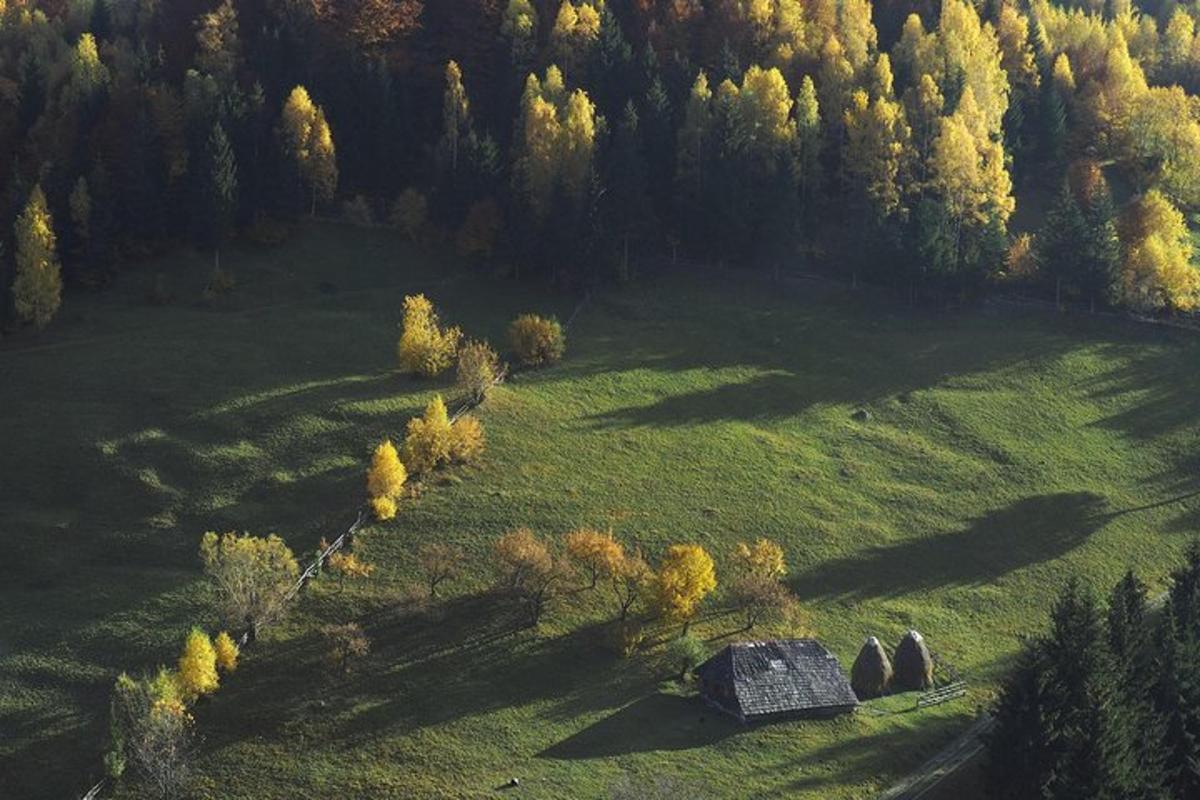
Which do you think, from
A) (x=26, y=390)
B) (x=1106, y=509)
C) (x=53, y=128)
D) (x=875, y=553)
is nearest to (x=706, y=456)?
(x=875, y=553)

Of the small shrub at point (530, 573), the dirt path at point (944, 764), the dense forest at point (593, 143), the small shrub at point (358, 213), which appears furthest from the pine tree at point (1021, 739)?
the small shrub at point (358, 213)

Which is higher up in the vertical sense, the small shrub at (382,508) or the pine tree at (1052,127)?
the pine tree at (1052,127)

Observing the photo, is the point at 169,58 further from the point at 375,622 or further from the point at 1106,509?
the point at 1106,509

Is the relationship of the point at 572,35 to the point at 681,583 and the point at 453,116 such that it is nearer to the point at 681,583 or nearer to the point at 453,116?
the point at 453,116

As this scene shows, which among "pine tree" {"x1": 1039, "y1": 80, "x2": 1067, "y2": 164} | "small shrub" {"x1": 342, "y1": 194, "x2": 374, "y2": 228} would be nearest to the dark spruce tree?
"small shrub" {"x1": 342, "y1": 194, "x2": 374, "y2": 228}

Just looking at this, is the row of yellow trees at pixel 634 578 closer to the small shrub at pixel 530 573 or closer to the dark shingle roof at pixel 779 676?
the small shrub at pixel 530 573

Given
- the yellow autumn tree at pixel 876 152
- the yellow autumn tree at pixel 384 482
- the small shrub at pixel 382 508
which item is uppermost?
the yellow autumn tree at pixel 876 152
